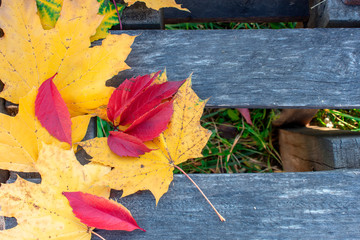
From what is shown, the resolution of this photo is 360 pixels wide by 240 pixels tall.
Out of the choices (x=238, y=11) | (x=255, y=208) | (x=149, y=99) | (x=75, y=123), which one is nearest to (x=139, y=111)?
Result: (x=149, y=99)

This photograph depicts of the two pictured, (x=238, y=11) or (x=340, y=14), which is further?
(x=238, y=11)

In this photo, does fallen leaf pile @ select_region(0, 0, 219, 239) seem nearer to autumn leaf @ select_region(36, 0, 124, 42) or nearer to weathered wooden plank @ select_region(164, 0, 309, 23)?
autumn leaf @ select_region(36, 0, 124, 42)

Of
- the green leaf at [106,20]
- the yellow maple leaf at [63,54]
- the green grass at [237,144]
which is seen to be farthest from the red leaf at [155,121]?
the green grass at [237,144]

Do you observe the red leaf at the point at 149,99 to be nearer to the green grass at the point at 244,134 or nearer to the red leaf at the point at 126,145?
the red leaf at the point at 126,145

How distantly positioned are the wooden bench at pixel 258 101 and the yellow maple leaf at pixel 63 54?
0.29ft

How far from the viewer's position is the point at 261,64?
29.7 inches

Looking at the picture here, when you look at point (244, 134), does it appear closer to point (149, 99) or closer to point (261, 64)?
point (261, 64)

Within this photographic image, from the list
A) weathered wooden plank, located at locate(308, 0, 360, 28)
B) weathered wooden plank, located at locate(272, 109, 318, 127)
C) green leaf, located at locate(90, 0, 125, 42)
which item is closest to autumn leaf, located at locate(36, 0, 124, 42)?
green leaf, located at locate(90, 0, 125, 42)

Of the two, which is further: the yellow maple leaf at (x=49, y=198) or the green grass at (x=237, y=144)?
the green grass at (x=237, y=144)

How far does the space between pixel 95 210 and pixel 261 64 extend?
1.77 feet

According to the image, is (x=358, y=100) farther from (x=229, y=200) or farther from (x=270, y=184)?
(x=229, y=200)

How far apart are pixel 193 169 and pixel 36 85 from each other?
0.88m

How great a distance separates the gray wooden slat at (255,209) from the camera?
711 millimetres

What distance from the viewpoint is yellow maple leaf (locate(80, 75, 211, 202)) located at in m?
0.68
